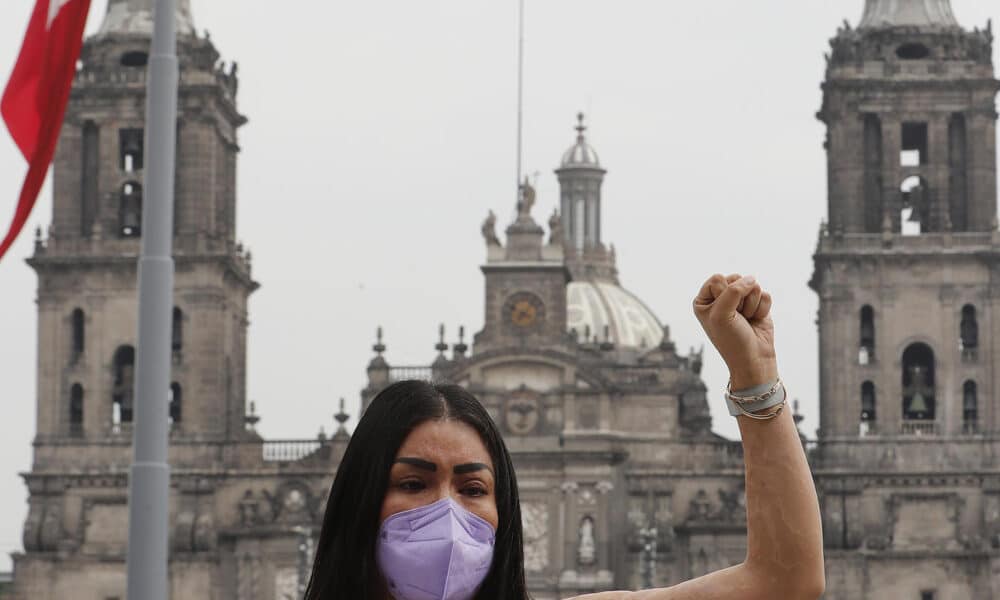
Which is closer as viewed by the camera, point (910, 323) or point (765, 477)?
point (765, 477)

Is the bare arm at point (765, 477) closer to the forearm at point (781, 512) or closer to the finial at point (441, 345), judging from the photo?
the forearm at point (781, 512)

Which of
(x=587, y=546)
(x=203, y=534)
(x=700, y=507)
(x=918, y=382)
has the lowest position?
(x=587, y=546)

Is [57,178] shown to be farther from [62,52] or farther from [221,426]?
[62,52]

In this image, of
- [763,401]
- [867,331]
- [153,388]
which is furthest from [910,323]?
[763,401]

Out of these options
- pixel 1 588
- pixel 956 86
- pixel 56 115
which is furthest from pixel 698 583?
pixel 1 588

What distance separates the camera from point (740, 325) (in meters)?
4.92

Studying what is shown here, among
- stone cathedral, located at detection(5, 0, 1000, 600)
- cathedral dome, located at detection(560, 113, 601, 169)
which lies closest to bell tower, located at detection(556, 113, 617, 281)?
cathedral dome, located at detection(560, 113, 601, 169)

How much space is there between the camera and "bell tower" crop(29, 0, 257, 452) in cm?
6888

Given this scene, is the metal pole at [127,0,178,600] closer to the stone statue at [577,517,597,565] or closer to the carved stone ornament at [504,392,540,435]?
the carved stone ornament at [504,392,540,435]

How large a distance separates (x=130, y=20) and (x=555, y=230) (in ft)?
43.0

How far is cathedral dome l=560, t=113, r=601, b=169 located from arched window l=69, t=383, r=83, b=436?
1542 inches

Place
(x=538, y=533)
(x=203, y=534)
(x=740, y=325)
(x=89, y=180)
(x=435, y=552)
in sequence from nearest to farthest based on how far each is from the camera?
(x=435, y=552)
(x=740, y=325)
(x=203, y=534)
(x=538, y=533)
(x=89, y=180)

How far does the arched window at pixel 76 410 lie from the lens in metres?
69.1

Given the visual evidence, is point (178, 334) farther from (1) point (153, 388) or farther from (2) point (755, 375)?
(2) point (755, 375)
